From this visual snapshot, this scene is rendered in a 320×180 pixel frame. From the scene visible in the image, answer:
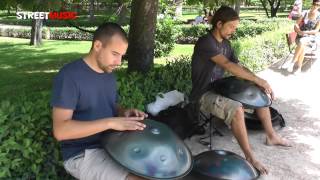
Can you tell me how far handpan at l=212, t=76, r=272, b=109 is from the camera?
470cm

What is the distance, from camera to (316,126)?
21.1 feet

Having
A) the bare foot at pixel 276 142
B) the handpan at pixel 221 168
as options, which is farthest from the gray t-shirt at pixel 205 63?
the handpan at pixel 221 168

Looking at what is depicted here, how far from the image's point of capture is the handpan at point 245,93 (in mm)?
4695

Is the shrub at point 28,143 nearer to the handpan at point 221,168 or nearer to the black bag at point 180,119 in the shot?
the handpan at point 221,168

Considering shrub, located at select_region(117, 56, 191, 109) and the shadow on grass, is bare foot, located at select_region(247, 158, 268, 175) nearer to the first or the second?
shrub, located at select_region(117, 56, 191, 109)

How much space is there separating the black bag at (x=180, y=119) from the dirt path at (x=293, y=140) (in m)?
0.25

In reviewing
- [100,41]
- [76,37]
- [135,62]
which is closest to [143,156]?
[100,41]

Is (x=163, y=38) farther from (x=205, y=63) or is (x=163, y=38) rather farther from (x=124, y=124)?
(x=124, y=124)

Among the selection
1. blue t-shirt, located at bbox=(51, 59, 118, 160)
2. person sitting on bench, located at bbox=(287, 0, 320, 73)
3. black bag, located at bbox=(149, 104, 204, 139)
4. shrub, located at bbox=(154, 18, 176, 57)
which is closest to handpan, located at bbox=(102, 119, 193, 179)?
blue t-shirt, located at bbox=(51, 59, 118, 160)

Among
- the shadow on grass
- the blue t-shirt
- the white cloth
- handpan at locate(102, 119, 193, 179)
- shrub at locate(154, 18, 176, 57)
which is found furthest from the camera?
shrub at locate(154, 18, 176, 57)

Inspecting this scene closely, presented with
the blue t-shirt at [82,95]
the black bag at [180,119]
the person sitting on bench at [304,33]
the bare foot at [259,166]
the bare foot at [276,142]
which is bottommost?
the bare foot at [259,166]

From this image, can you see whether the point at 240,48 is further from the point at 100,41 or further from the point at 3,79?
the point at 100,41

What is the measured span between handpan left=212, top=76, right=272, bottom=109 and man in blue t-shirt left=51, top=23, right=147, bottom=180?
176 centimetres

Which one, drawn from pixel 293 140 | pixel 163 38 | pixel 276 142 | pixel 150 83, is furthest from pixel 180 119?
pixel 163 38
